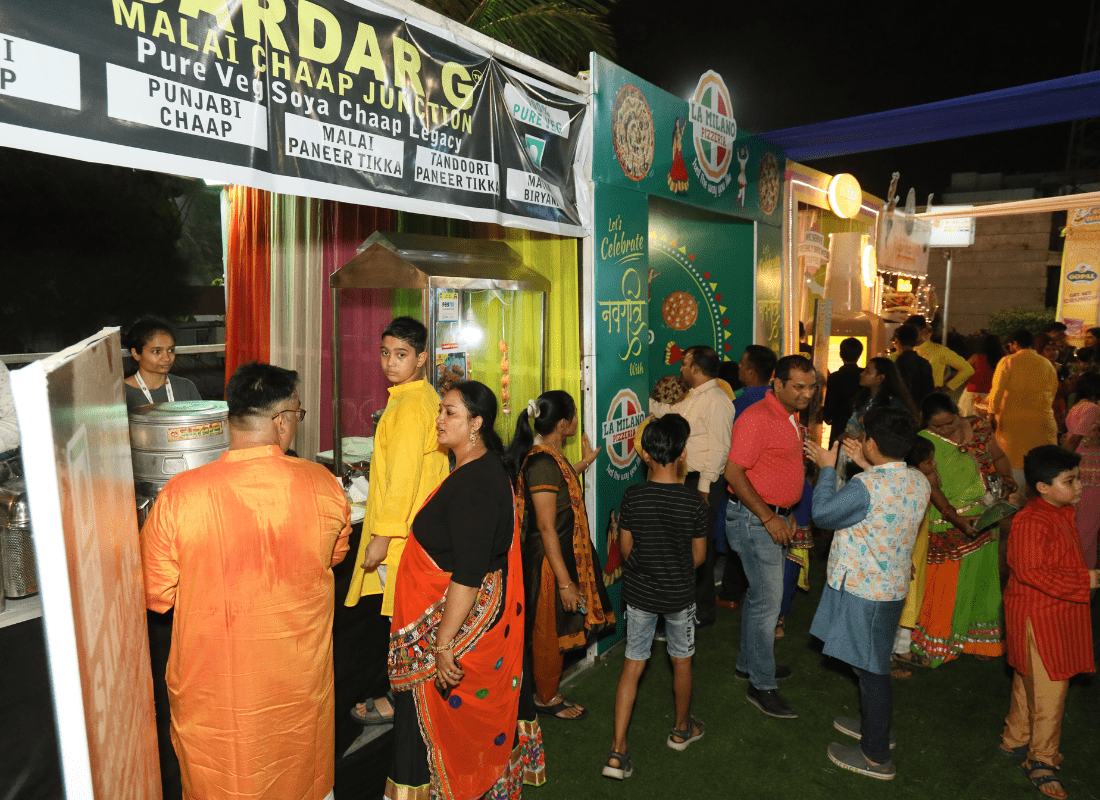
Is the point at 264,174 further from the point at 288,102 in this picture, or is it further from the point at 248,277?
the point at 248,277

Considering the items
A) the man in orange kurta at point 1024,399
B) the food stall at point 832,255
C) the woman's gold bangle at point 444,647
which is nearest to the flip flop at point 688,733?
the woman's gold bangle at point 444,647

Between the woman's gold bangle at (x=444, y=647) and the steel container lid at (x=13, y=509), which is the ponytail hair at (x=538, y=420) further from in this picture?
the steel container lid at (x=13, y=509)

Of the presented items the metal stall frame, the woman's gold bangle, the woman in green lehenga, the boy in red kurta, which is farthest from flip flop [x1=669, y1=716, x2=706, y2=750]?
the metal stall frame

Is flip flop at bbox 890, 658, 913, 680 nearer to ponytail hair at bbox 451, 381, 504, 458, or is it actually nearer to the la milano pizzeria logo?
ponytail hair at bbox 451, 381, 504, 458

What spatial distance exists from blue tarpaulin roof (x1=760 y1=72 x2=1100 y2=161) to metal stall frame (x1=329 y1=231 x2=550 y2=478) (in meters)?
3.23

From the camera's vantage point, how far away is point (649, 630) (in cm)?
315

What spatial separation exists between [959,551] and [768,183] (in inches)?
140

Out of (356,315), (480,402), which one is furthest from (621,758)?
(356,315)

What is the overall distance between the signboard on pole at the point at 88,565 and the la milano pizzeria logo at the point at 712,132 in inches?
175

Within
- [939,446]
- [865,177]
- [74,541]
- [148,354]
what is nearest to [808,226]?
[939,446]

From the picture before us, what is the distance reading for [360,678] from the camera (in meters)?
3.11

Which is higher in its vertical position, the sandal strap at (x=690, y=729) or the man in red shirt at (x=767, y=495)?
the man in red shirt at (x=767, y=495)

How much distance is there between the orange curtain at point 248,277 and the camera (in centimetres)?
482

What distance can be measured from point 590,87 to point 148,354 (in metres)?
2.67
